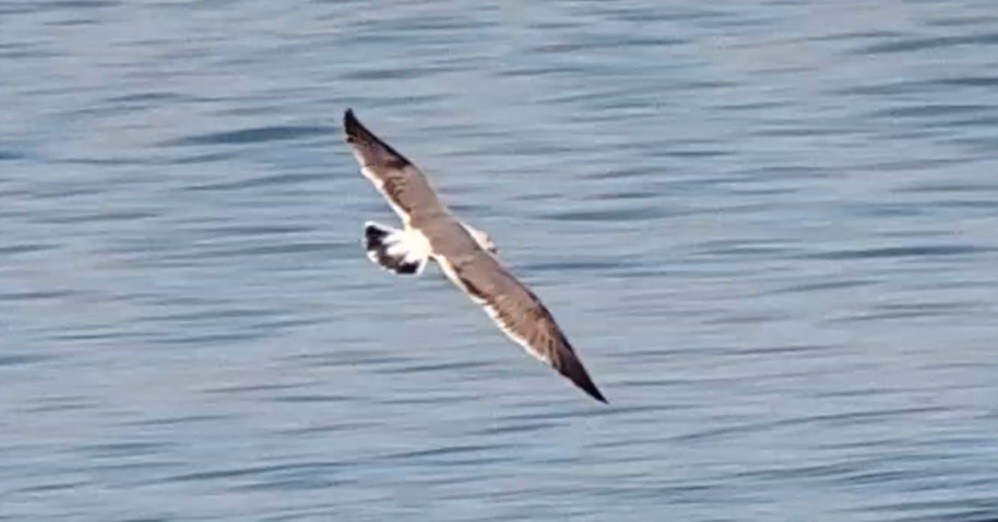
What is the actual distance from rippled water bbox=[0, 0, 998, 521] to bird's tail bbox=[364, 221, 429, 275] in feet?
6.34

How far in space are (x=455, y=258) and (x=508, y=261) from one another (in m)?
4.70

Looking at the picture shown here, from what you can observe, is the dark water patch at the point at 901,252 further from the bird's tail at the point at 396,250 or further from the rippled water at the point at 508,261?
the bird's tail at the point at 396,250

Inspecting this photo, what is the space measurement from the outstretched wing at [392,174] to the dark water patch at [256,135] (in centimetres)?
683

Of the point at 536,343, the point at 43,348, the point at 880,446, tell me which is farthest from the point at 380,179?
the point at 43,348

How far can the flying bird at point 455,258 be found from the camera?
26.5 ft

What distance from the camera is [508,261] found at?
42.3 feet

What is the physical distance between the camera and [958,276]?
12.6 m

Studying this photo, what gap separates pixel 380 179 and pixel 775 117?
718 cm

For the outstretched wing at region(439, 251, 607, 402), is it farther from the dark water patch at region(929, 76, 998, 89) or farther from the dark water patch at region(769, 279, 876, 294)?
the dark water patch at region(929, 76, 998, 89)

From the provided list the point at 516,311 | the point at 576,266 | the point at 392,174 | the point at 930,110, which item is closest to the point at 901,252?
the point at 576,266

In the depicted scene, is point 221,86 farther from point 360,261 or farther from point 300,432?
point 300,432

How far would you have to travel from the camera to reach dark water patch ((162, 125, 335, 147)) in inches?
603

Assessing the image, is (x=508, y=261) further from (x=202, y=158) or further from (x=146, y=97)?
(x=146, y=97)

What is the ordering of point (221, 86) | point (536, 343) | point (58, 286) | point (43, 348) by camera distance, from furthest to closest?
point (221, 86)
point (58, 286)
point (43, 348)
point (536, 343)
